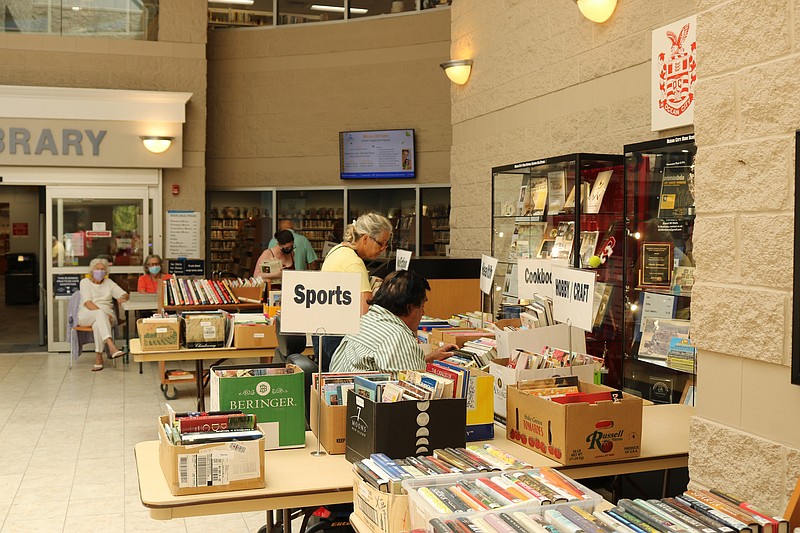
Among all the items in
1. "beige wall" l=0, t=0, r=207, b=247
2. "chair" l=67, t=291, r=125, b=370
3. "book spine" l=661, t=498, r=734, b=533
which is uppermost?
"beige wall" l=0, t=0, r=207, b=247

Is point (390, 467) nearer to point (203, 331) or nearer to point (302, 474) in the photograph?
point (302, 474)

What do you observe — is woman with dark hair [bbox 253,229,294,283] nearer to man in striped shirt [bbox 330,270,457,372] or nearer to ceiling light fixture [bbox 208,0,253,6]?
ceiling light fixture [bbox 208,0,253,6]

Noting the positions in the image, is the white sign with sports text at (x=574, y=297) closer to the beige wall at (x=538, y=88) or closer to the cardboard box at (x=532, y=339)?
the cardboard box at (x=532, y=339)

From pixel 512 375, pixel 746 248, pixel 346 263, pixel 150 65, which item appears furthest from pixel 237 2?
pixel 746 248

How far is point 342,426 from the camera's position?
3.25 metres

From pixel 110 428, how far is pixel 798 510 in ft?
20.0

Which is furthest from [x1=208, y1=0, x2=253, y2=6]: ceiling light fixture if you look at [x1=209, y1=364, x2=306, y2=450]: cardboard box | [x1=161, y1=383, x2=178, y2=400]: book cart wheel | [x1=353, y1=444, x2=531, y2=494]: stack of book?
[x1=353, y1=444, x2=531, y2=494]: stack of book

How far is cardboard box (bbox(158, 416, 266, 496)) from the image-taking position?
275 cm

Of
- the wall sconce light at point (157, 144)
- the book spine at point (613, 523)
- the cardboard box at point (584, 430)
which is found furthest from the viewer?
the wall sconce light at point (157, 144)

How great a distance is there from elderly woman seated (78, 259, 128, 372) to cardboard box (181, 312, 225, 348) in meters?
3.35

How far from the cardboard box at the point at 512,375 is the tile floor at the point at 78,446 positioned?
1.79 m

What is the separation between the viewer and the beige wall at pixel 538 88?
541cm

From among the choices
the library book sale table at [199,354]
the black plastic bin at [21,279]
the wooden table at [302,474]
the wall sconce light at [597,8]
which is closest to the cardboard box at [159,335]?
the library book sale table at [199,354]

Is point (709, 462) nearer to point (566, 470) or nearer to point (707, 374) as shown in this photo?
point (707, 374)
